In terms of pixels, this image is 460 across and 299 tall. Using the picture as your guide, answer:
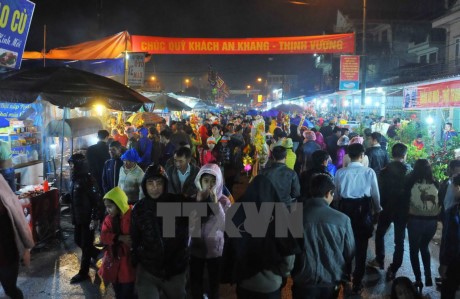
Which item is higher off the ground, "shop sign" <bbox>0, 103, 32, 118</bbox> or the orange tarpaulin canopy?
the orange tarpaulin canopy

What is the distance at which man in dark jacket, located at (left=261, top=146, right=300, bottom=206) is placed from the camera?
18.6ft

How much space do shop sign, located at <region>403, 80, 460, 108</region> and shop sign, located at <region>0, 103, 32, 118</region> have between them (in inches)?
476

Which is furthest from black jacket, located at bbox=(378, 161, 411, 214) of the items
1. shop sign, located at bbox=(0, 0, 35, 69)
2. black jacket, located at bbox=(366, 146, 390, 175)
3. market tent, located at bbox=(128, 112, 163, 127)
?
market tent, located at bbox=(128, 112, 163, 127)

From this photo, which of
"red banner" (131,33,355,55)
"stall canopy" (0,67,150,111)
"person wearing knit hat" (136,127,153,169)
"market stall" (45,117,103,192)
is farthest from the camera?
"red banner" (131,33,355,55)

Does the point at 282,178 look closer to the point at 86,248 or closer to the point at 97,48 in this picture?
the point at 86,248

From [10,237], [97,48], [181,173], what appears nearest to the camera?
[10,237]

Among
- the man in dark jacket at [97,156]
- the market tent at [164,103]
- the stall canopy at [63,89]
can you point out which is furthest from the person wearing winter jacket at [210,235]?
the market tent at [164,103]

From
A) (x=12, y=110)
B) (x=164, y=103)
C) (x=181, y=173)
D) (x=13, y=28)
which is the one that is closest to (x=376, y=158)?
(x=181, y=173)

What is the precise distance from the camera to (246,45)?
706 inches

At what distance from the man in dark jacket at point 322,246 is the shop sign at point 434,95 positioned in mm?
10026

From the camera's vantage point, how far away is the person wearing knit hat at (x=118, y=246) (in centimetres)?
386

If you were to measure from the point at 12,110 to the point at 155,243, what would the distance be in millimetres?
7858

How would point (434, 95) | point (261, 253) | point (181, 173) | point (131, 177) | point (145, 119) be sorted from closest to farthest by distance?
1. point (261, 253)
2. point (181, 173)
3. point (131, 177)
4. point (434, 95)
5. point (145, 119)

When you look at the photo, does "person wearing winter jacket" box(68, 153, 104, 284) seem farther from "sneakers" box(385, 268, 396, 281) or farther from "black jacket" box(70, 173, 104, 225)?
"sneakers" box(385, 268, 396, 281)
